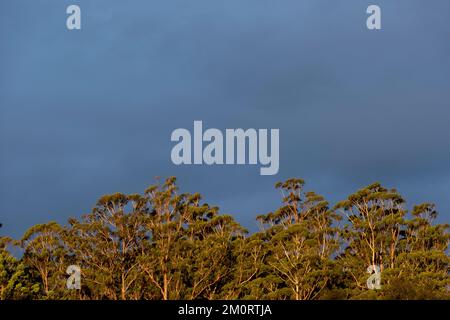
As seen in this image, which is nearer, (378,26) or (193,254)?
(378,26)

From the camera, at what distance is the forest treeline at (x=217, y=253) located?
5056 centimetres

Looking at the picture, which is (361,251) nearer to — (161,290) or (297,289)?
(297,289)

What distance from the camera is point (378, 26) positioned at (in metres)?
35.3

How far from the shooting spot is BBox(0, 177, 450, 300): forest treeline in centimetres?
5056

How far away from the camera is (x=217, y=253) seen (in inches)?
2064

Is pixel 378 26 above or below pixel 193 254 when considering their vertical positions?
above

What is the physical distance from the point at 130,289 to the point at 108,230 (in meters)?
5.23
